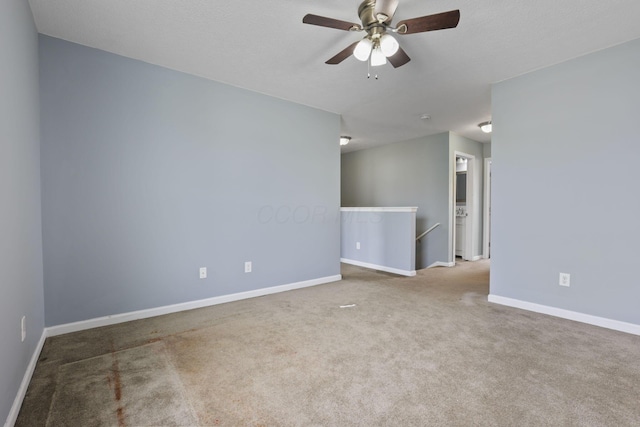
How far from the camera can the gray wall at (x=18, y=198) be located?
1.43m

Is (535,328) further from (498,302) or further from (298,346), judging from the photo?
(298,346)

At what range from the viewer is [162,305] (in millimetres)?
2961

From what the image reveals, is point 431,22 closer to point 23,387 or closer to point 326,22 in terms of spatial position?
point 326,22

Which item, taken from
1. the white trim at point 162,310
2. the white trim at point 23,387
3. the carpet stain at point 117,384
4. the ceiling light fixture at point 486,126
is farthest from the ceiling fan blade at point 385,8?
the ceiling light fixture at point 486,126

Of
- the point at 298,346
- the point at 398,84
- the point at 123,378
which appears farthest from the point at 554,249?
the point at 123,378

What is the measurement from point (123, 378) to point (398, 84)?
360 cm

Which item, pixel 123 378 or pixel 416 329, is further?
pixel 416 329

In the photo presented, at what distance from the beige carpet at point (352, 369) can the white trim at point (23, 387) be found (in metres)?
0.04

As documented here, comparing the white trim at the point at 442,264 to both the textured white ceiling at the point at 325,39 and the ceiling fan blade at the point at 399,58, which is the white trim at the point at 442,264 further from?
the ceiling fan blade at the point at 399,58

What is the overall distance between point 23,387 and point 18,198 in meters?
1.07

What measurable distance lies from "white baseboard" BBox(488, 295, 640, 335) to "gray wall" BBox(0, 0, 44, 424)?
13.0ft

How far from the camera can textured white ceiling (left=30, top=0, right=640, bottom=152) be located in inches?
82.4

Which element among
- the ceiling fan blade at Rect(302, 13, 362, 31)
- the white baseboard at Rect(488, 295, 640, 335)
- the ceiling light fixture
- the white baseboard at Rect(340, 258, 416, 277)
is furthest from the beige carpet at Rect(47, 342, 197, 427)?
the ceiling light fixture

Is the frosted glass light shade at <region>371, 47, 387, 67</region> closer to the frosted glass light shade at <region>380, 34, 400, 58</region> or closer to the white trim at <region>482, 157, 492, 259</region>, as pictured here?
the frosted glass light shade at <region>380, 34, 400, 58</region>
